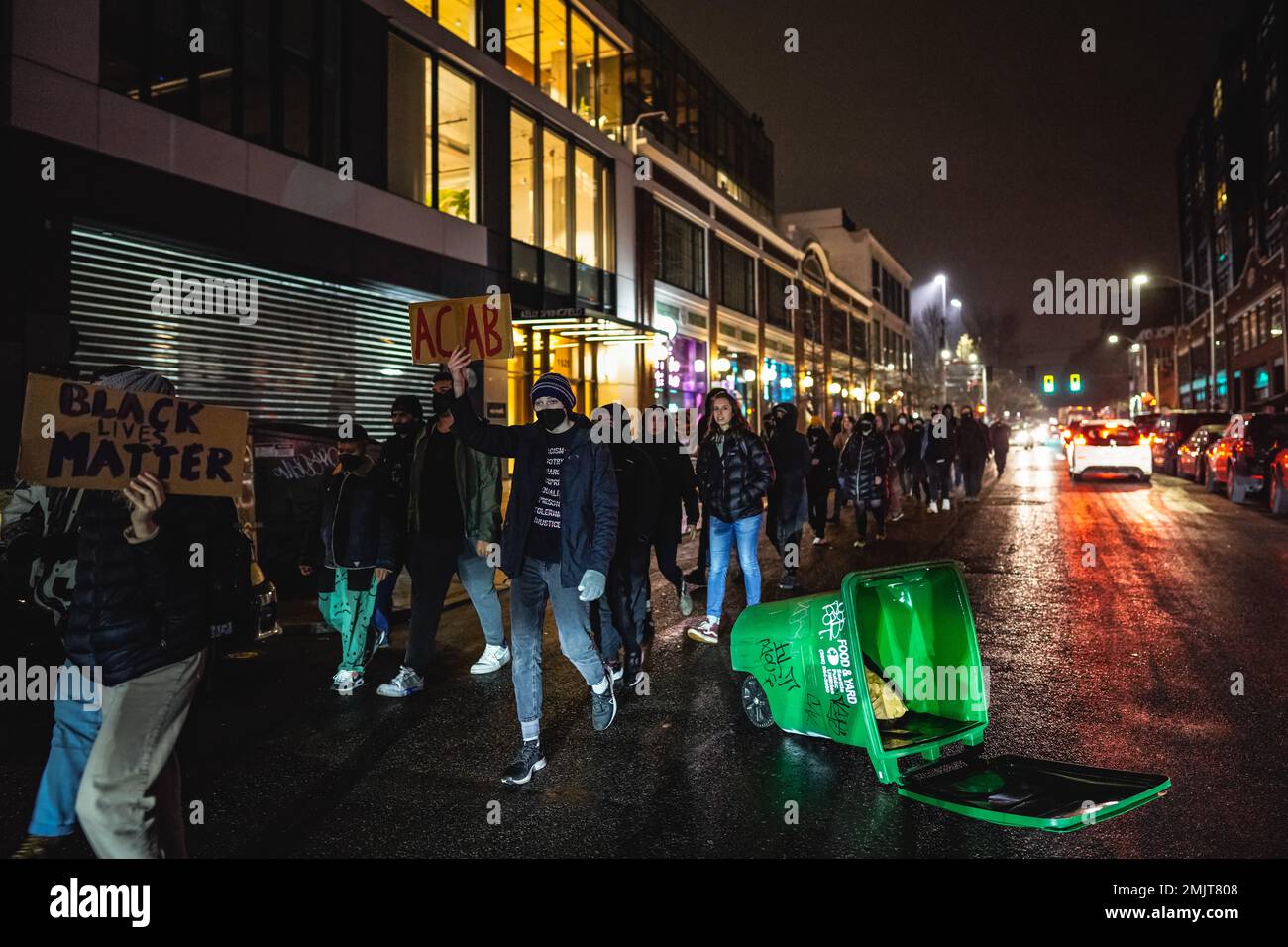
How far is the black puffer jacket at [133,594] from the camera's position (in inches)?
114

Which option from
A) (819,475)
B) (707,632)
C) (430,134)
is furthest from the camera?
(430,134)

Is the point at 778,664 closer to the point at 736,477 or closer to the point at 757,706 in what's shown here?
the point at 757,706

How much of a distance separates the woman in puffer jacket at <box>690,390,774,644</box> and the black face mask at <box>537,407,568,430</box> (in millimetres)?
3160

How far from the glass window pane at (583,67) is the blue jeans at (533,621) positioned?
21215 mm

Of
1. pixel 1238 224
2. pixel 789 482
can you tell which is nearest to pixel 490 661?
pixel 789 482

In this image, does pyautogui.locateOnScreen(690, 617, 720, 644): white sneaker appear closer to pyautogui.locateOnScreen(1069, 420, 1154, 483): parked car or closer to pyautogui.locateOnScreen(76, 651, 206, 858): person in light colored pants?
pyautogui.locateOnScreen(76, 651, 206, 858): person in light colored pants

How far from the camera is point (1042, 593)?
354 inches

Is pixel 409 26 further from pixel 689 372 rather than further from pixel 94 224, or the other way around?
pixel 689 372

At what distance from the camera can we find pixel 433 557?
6.00 metres

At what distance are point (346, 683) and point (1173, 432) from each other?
29026 mm

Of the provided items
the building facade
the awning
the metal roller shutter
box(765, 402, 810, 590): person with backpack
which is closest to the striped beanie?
box(765, 402, 810, 590): person with backpack

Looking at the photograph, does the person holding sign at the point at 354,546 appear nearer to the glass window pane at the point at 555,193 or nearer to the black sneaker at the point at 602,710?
the black sneaker at the point at 602,710

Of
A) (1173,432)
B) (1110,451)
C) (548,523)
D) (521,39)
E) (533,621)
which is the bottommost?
(533,621)
